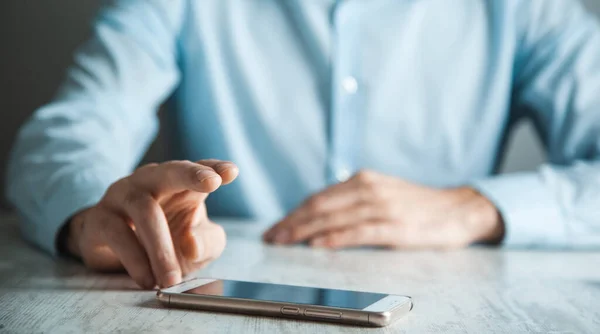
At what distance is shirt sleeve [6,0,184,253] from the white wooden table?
0.25 ft

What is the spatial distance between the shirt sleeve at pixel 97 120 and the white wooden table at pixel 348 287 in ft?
0.25

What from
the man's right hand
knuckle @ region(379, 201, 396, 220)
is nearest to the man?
knuckle @ region(379, 201, 396, 220)

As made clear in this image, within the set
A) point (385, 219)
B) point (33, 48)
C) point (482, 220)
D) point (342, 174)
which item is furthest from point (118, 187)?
point (33, 48)

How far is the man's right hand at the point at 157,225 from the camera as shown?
650 mm

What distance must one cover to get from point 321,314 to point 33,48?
1.34 metres

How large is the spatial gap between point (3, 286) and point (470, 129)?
0.98 m

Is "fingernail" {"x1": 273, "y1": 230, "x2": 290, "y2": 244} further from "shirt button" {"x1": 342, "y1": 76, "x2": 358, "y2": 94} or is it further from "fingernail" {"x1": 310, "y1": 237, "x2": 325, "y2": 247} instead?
"shirt button" {"x1": 342, "y1": 76, "x2": 358, "y2": 94}

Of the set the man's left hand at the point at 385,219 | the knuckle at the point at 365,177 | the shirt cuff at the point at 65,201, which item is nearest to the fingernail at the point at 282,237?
the man's left hand at the point at 385,219

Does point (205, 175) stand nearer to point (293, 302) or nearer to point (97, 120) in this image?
point (293, 302)

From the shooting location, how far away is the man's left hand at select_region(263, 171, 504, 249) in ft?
3.22

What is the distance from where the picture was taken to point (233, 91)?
1.38 m

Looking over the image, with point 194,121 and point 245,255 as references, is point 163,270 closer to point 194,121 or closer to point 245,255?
point 245,255

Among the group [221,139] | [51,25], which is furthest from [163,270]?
[51,25]

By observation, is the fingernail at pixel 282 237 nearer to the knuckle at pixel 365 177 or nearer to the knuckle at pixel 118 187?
the knuckle at pixel 365 177
